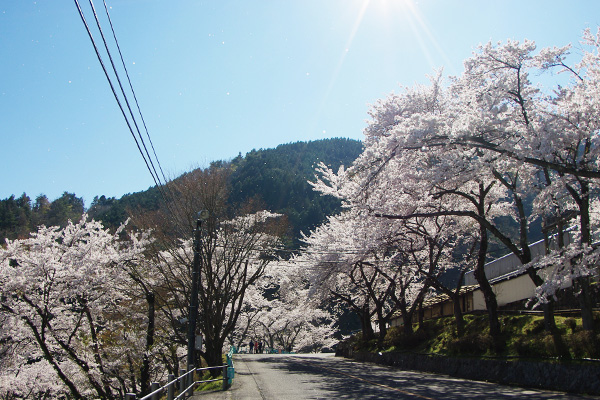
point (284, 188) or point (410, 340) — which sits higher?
point (284, 188)

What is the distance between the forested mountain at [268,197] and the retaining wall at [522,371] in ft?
165

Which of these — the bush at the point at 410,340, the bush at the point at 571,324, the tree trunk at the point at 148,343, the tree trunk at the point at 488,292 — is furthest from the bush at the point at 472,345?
the tree trunk at the point at 148,343

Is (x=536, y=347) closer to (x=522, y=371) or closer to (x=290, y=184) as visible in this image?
(x=522, y=371)

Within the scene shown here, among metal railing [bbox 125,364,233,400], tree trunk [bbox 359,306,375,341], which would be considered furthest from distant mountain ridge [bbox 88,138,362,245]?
metal railing [bbox 125,364,233,400]

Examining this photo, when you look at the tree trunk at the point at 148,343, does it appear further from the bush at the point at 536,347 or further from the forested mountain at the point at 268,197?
the forested mountain at the point at 268,197

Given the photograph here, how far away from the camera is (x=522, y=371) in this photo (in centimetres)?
1462

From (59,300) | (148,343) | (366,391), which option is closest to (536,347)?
(366,391)

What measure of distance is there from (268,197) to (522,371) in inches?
3314

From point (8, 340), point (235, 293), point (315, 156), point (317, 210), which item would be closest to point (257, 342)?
point (317, 210)

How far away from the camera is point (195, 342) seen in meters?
17.2

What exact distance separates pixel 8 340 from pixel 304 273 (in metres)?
20.1

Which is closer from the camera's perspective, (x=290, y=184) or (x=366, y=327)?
(x=366, y=327)

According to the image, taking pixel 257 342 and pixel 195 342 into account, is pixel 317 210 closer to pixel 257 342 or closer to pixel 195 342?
pixel 257 342

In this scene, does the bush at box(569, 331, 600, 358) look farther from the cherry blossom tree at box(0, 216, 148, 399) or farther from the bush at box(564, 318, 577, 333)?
the cherry blossom tree at box(0, 216, 148, 399)
